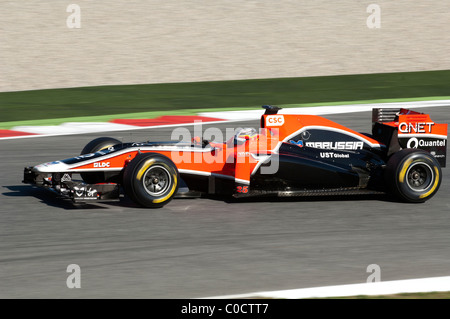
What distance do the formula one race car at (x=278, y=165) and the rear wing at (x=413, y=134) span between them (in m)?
0.01

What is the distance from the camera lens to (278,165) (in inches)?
350

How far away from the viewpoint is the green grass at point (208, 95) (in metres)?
17.4

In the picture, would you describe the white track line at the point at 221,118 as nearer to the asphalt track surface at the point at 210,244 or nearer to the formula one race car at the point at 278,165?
the asphalt track surface at the point at 210,244

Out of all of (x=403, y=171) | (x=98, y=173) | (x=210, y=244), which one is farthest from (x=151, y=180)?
(x=403, y=171)

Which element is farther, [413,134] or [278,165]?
[413,134]

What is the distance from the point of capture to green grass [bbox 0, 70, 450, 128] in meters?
17.4

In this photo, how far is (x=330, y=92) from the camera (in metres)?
20.5

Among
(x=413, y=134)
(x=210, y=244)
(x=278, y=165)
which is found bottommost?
(x=210, y=244)

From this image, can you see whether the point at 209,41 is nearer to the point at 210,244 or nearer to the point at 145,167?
the point at 145,167
